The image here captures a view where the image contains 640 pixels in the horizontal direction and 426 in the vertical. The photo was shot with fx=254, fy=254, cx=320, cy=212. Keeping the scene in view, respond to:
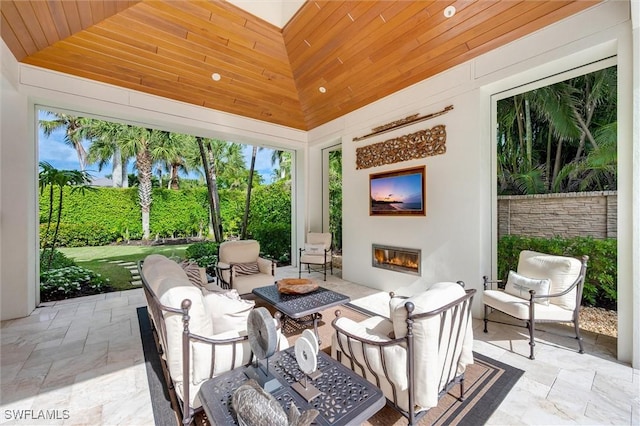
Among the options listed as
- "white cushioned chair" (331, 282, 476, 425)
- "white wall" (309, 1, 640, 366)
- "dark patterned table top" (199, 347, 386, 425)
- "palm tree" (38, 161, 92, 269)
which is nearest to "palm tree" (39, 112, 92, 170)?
"palm tree" (38, 161, 92, 269)

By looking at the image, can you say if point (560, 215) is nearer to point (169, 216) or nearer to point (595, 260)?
point (595, 260)

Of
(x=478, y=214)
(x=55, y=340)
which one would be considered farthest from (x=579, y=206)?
(x=55, y=340)

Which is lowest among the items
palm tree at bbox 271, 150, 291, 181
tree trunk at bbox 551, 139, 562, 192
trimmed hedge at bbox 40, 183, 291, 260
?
trimmed hedge at bbox 40, 183, 291, 260

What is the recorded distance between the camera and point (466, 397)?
1.94m

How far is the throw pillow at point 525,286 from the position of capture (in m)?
2.66

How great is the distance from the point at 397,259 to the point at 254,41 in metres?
4.34

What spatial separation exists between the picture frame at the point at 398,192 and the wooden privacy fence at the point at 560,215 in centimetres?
109

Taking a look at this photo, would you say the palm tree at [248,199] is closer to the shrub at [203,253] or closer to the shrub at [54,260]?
the shrub at [203,253]

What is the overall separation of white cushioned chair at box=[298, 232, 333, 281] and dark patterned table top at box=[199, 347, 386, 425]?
3.92 m

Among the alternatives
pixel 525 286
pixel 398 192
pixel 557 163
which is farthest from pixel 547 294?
pixel 398 192

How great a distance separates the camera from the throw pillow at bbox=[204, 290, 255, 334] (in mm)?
1985

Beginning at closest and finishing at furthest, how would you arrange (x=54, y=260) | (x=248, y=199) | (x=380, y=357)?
(x=380, y=357) → (x=54, y=260) → (x=248, y=199)

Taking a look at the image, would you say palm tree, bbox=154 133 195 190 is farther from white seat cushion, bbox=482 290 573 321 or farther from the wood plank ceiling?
white seat cushion, bbox=482 290 573 321

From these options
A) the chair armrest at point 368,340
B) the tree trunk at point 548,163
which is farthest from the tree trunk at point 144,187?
the tree trunk at point 548,163
